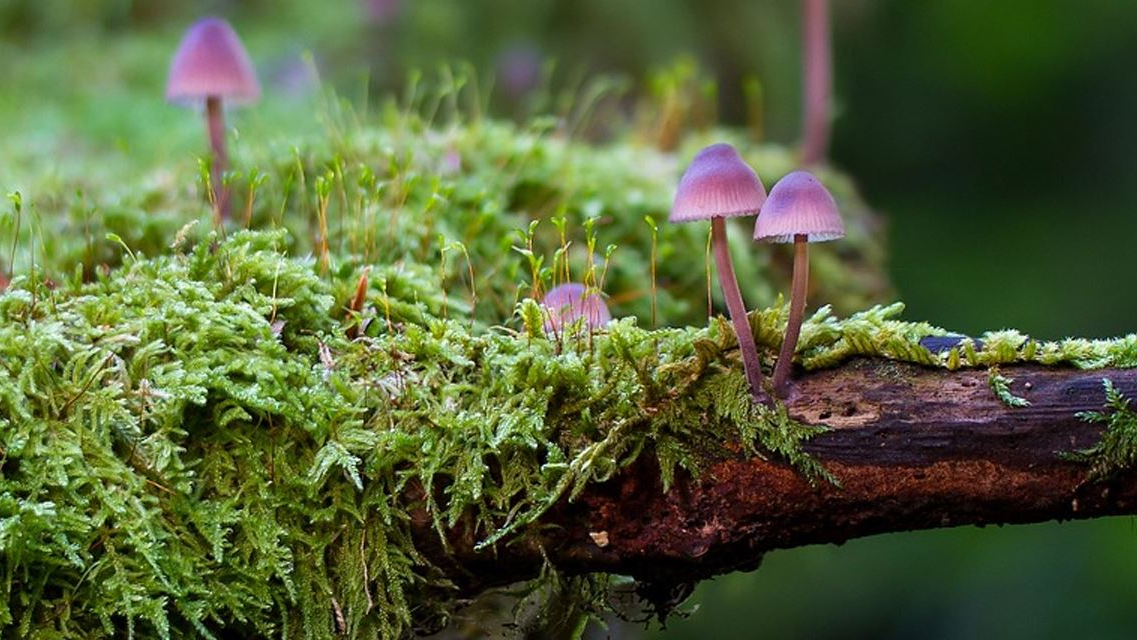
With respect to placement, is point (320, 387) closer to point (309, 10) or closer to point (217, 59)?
point (217, 59)

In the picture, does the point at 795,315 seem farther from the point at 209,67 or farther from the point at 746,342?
the point at 209,67

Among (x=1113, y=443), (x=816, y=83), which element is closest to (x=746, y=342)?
(x=1113, y=443)

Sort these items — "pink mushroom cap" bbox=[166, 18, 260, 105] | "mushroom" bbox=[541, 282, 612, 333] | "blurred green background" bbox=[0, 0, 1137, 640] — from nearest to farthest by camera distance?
"mushroom" bbox=[541, 282, 612, 333] < "pink mushroom cap" bbox=[166, 18, 260, 105] < "blurred green background" bbox=[0, 0, 1137, 640]

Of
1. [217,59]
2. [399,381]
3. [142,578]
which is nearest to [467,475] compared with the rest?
[399,381]

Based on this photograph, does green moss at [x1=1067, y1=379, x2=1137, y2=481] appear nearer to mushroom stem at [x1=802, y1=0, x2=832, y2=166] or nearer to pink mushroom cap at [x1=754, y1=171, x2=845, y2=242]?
pink mushroom cap at [x1=754, y1=171, x2=845, y2=242]

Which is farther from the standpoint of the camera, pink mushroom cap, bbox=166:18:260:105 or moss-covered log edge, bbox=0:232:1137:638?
pink mushroom cap, bbox=166:18:260:105

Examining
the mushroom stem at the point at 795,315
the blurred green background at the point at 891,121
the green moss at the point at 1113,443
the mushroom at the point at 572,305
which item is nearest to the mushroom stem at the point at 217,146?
the blurred green background at the point at 891,121

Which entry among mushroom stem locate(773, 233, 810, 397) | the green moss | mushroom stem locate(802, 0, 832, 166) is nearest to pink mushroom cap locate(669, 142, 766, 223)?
mushroom stem locate(773, 233, 810, 397)
